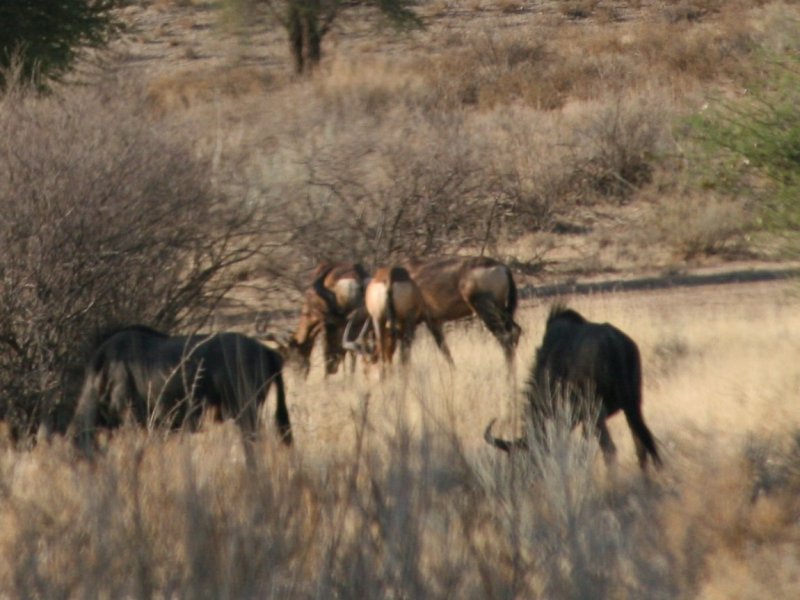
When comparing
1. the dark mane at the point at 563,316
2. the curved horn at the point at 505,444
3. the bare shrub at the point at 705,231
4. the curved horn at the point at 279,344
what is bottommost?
the bare shrub at the point at 705,231

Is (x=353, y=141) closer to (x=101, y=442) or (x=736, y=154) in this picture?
(x=736, y=154)

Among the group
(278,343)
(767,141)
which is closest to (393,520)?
(278,343)

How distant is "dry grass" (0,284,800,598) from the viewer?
5.41m

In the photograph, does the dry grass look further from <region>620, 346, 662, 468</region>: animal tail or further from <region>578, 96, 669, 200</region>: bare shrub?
<region>578, 96, 669, 200</region>: bare shrub

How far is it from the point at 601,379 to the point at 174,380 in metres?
2.24

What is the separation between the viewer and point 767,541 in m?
6.10

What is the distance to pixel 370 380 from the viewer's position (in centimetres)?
1103

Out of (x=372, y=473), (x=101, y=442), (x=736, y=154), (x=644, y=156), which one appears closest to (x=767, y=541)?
(x=372, y=473)

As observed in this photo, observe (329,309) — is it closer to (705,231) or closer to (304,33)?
(705,231)

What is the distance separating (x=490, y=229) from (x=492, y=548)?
12.3 meters

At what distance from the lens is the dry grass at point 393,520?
5406mm

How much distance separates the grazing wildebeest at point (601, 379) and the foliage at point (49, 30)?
40.0 feet

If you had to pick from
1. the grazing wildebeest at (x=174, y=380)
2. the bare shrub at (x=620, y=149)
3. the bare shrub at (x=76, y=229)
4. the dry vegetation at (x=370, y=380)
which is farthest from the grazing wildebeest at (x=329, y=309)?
the bare shrub at (x=620, y=149)

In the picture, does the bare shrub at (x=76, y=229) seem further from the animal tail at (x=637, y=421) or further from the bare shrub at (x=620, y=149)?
the bare shrub at (x=620, y=149)
